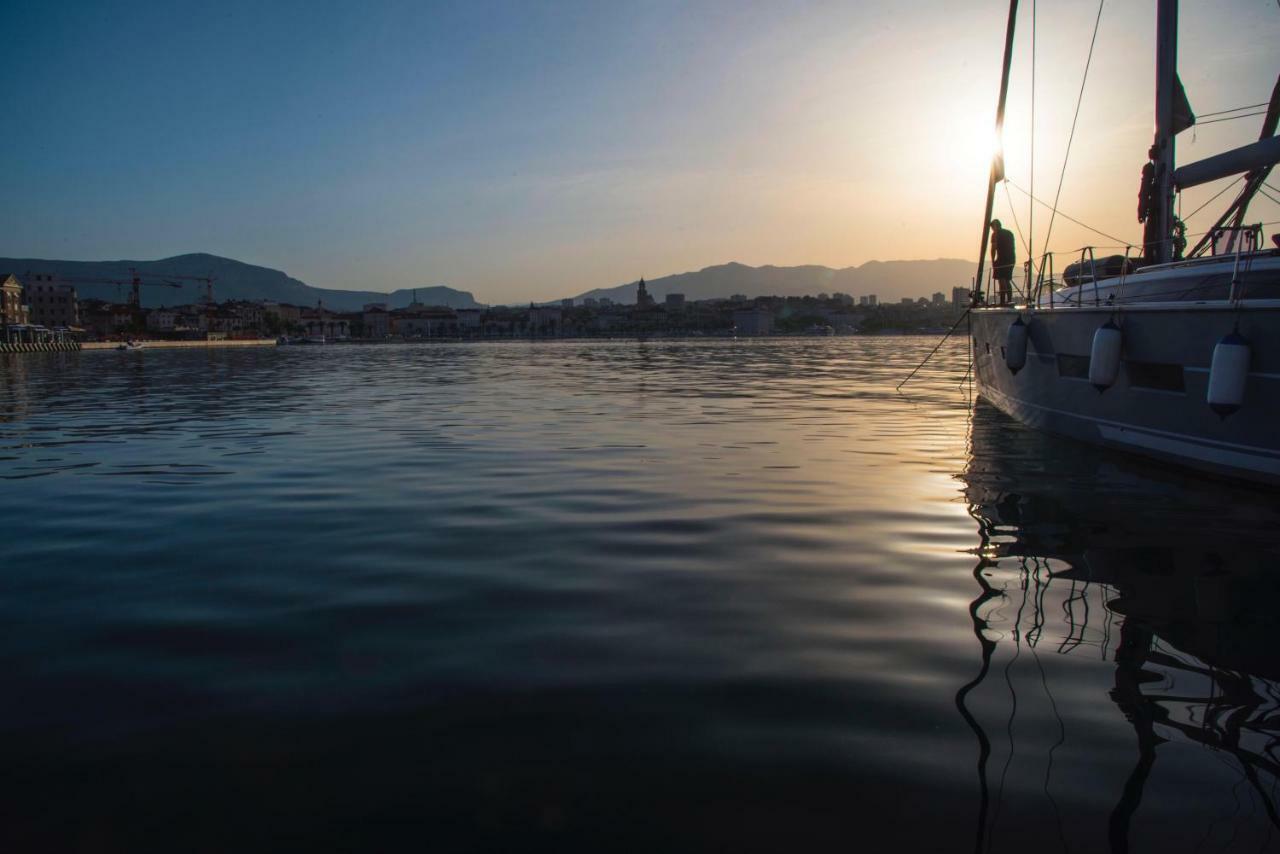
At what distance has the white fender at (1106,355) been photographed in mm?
10523

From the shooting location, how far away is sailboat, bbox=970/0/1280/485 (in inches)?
341

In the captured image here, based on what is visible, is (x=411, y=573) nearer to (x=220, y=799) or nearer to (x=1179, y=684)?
(x=220, y=799)

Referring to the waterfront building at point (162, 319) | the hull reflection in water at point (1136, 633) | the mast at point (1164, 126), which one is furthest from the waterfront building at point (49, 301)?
the hull reflection in water at point (1136, 633)

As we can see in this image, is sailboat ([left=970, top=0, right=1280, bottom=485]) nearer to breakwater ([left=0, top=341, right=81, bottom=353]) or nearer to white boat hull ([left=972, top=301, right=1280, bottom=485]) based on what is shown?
white boat hull ([left=972, top=301, right=1280, bottom=485])

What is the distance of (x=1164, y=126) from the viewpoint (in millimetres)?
12836

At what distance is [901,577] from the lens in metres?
5.50

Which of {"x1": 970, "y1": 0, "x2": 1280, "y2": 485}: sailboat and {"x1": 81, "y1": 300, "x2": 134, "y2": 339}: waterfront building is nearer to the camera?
{"x1": 970, "y1": 0, "x2": 1280, "y2": 485}: sailboat

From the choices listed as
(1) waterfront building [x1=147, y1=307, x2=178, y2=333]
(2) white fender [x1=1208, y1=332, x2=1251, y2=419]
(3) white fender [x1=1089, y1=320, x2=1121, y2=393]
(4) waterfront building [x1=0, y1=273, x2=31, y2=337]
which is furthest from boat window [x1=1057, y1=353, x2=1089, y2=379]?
(1) waterfront building [x1=147, y1=307, x2=178, y2=333]

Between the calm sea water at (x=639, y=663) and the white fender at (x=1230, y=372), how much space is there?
1.02 m

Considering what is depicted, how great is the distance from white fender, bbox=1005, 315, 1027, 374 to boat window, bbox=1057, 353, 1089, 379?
1057 millimetres

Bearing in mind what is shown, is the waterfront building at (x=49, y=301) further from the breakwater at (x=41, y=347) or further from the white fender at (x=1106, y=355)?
the white fender at (x=1106, y=355)

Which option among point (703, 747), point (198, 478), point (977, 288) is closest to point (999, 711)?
point (703, 747)

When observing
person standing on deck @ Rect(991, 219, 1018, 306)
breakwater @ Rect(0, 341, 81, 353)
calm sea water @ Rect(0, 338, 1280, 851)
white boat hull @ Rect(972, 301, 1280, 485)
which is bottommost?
breakwater @ Rect(0, 341, 81, 353)

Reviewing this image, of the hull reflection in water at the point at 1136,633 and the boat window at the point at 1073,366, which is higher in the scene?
the boat window at the point at 1073,366
